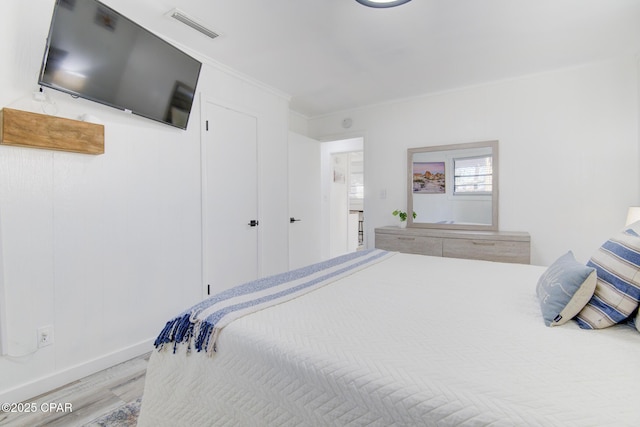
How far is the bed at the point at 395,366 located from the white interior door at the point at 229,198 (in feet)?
5.32

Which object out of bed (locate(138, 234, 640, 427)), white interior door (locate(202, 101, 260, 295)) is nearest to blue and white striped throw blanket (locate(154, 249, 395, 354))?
bed (locate(138, 234, 640, 427))

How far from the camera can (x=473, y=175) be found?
356 cm

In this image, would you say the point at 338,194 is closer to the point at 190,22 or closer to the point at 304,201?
the point at 304,201

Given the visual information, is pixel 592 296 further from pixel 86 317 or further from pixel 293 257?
pixel 293 257

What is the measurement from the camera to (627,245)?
1.18 metres

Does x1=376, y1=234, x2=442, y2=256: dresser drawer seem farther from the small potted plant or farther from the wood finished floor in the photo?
the wood finished floor

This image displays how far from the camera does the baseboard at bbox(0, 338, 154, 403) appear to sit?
1.75 m

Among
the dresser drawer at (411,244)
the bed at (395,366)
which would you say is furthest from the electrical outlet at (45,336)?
the dresser drawer at (411,244)

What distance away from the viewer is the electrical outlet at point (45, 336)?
182 centimetres

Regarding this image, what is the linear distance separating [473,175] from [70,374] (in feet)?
13.1

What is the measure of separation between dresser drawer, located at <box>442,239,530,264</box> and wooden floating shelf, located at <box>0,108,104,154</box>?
3249 mm

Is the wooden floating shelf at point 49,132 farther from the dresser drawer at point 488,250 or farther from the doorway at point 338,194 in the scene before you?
the doorway at point 338,194

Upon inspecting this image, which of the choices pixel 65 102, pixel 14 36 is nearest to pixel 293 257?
pixel 65 102

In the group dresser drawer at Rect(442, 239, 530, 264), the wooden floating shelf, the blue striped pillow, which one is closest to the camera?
the blue striped pillow
